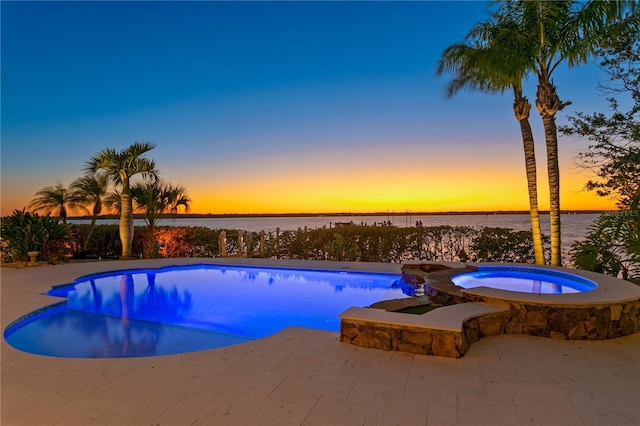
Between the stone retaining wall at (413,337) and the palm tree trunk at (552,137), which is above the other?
the palm tree trunk at (552,137)

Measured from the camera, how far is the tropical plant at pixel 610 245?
20.0 ft

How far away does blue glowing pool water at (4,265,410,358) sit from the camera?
4.21m

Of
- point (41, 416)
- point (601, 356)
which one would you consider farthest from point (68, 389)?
point (601, 356)

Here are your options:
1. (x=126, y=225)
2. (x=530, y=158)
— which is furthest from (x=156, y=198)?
(x=530, y=158)

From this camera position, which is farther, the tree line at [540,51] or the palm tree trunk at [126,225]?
the palm tree trunk at [126,225]

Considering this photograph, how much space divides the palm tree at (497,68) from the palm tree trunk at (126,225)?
9934 millimetres

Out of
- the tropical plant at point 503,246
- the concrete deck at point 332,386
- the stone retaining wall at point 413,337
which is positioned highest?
the tropical plant at point 503,246

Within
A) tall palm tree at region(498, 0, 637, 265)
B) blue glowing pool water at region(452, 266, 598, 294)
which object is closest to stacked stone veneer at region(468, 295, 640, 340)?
blue glowing pool water at region(452, 266, 598, 294)

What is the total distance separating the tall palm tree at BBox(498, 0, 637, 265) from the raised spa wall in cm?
362

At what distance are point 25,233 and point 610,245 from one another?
14327 millimetres

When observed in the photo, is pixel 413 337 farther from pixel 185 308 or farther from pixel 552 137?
pixel 552 137

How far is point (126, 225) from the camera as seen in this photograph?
34.6ft

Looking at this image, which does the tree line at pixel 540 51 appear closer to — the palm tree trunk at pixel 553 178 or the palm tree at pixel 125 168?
the palm tree trunk at pixel 553 178

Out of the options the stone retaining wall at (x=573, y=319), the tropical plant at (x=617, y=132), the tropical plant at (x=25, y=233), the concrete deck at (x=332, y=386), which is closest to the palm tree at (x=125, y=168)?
the tropical plant at (x=25, y=233)
